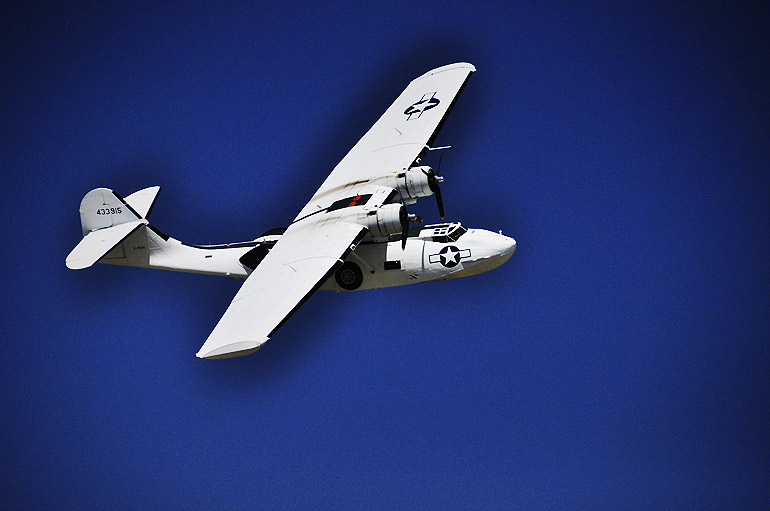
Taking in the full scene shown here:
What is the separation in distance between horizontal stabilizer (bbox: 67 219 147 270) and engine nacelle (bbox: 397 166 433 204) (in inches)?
395

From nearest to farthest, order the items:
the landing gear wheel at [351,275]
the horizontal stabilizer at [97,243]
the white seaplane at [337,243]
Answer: the white seaplane at [337,243] < the landing gear wheel at [351,275] < the horizontal stabilizer at [97,243]

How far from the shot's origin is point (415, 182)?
34031 mm

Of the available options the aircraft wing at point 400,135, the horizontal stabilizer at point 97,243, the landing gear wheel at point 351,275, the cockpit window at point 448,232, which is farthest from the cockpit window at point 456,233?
the horizontal stabilizer at point 97,243

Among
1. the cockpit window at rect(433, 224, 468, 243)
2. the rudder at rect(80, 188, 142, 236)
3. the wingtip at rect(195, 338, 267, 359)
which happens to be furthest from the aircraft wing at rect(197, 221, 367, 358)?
the rudder at rect(80, 188, 142, 236)

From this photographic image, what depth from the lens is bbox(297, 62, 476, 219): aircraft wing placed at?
114 feet

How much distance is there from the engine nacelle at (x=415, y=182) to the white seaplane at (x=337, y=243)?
0.04 meters

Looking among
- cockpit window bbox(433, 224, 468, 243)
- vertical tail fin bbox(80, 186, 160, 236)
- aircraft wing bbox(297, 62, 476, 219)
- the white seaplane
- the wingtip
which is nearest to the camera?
the wingtip

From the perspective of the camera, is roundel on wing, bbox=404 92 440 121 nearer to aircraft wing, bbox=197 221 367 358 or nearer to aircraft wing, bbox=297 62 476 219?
aircraft wing, bbox=297 62 476 219

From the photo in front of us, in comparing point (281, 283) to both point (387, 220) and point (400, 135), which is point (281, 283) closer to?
point (387, 220)

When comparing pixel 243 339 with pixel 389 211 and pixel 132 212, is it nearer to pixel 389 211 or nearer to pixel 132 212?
pixel 389 211

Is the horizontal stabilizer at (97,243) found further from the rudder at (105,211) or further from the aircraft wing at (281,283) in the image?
the aircraft wing at (281,283)

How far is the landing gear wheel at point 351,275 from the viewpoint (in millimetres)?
32219

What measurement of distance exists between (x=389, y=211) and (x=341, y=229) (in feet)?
5.84

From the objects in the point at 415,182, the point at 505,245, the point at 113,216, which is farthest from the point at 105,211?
the point at 505,245
